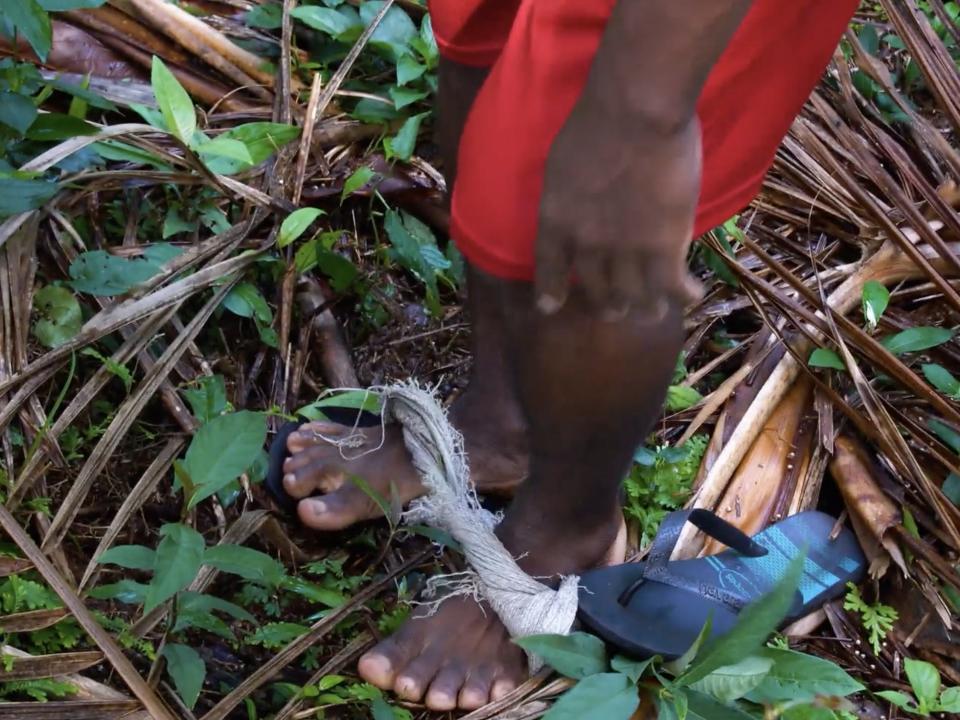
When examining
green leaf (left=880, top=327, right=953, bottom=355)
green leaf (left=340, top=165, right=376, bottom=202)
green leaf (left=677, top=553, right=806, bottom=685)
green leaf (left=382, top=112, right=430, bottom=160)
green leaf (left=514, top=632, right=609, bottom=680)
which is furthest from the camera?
green leaf (left=382, top=112, right=430, bottom=160)

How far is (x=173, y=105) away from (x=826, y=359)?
1103 mm

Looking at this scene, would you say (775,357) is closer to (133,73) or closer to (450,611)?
(450,611)

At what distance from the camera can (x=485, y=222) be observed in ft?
3.37

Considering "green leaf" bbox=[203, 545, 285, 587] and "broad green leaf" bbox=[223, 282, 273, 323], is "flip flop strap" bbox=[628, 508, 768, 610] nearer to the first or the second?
"green leaf" bbox=[203, 545, 285, 587]

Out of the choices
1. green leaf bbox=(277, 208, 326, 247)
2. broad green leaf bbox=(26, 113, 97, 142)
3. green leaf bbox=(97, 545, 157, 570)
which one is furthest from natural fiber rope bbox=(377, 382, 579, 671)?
broad green leaf bbox=(26, 113, 97, 142)

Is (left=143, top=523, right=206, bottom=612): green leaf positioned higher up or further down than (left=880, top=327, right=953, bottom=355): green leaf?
further down

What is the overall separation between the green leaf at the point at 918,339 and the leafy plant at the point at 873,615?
15.8 inches

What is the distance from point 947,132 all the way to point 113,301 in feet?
5.80

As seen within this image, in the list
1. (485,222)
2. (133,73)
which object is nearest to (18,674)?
(485,222)

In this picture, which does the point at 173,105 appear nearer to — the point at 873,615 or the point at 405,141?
the point at 405,141

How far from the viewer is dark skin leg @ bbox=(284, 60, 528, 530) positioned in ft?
4.48

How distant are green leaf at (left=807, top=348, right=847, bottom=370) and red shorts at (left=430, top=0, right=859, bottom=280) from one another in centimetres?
53

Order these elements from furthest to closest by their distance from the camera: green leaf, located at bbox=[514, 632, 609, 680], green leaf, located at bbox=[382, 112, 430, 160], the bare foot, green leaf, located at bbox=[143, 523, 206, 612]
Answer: green leaf, located at bbox=[382, 112, 430, 160] → the bare foot → green leaf, located at bbox=[514, 632, 609, 680] → green leaf, located at bbox=[143, 523, 206, 612]

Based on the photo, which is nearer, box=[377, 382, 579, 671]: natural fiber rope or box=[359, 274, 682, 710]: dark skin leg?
box=[359, 274, 682, 710]: dark skin leg
